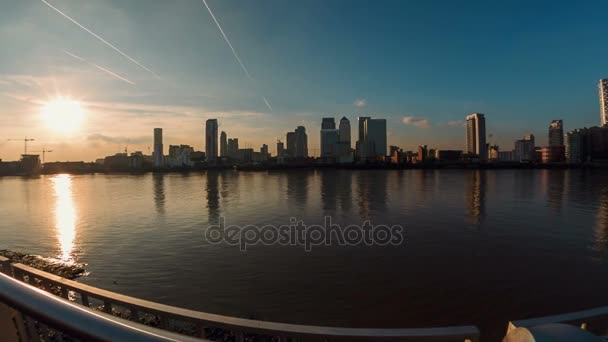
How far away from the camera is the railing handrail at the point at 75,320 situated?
133cm

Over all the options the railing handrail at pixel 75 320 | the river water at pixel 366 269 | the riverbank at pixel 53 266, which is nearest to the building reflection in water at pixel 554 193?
the river water at pixel 366 269

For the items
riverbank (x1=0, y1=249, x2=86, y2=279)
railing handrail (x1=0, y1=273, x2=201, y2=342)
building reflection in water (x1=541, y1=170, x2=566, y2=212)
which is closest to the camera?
railing handrail (x1=0, y1=273, x2=201, y2=342)

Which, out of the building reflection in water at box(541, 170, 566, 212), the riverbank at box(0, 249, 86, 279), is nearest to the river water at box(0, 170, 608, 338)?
the riverbank at box(0, 249, 86, 279)

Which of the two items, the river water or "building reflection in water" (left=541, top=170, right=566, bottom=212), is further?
"building reflection in water" (left=541, top=170, right=566, bottom=212)

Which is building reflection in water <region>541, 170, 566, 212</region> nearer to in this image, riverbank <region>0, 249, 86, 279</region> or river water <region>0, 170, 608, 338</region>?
river water <region>0, 170, 608, 338</region>

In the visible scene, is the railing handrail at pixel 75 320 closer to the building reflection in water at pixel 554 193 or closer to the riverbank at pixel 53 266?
the riverbank at pixel 53 266

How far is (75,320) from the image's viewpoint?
56.6 inches

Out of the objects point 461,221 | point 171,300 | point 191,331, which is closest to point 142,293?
point 171,300

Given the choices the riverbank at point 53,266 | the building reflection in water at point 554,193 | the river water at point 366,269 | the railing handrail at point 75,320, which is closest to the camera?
the railing handrail at point 75,320

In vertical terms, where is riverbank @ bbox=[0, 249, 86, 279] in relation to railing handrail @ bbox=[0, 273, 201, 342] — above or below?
below

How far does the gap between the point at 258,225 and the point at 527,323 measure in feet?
99.8

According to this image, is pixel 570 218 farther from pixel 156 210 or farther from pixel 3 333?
pixel 156 210

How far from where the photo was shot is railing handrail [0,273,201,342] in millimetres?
1334

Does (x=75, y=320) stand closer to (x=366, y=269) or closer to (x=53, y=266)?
(x=366, y=269)
